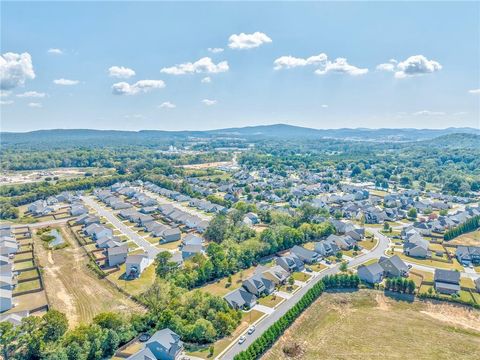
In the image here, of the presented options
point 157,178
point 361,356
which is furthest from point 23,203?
point 361,356

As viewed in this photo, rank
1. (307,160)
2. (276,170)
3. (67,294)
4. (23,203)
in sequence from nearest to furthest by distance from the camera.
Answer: (67,294) < (23,203) < (276,170) < (307,160)

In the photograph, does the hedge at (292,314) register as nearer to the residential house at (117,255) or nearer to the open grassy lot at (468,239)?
the residential house at (117,255)

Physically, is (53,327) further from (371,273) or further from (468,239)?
(468,239)

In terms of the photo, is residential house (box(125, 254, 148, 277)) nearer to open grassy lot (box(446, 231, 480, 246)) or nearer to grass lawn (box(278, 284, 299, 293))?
grass lawn (box(278, 284, 299, 293))

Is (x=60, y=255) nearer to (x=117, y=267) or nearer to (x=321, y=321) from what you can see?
(x=117, y=267)

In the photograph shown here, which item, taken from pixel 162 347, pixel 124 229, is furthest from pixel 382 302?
pixel 124 229

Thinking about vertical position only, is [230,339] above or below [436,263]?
above
